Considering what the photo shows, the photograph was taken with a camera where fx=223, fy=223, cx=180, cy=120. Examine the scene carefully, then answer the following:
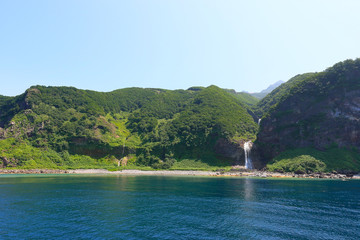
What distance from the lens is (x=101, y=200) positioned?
4369 cm

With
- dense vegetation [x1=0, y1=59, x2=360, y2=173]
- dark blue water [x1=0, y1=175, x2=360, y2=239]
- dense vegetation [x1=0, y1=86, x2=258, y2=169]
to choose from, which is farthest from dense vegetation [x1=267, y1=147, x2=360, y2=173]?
dark blue water [x1=0, y1=175, x2=360, y2=239]

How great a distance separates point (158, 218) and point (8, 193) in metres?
37.8

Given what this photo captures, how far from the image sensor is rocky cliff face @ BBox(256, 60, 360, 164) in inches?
4281

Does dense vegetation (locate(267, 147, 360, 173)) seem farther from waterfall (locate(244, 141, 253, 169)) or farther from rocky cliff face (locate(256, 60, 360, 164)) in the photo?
waterfall (locate(244, 141, 253, 169))

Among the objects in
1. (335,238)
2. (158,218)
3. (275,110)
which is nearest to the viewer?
(335,238)

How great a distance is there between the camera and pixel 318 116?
116875 mm

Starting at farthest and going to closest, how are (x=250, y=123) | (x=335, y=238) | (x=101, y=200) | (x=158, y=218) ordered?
(x=250, y=123) < (x=101, y=200) < (x=158, y=218) < (x=335, y=238)

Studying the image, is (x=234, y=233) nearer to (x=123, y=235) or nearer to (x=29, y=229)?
(x=123, y=235)

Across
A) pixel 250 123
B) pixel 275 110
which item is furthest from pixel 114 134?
pixel 275 110

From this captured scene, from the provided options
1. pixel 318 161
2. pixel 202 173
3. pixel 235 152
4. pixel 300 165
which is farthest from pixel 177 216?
pixel 235 152

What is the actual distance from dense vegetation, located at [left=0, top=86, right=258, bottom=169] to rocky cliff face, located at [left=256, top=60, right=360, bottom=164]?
54.2ft

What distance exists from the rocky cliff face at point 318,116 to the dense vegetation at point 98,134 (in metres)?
16.5

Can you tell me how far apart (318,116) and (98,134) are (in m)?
123

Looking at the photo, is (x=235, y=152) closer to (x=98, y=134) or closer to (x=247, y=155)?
(x=247, y=155)
